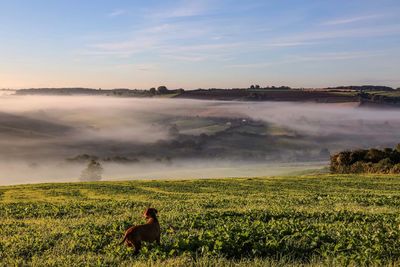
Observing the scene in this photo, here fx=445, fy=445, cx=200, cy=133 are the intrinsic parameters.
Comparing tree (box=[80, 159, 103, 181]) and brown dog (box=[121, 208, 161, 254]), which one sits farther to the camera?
tree (box=[80, 159, 103, 181])

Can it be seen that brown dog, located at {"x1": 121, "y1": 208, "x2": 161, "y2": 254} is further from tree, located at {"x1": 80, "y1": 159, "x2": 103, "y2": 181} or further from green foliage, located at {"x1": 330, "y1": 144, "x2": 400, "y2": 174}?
tree, located at {"x1": 80, "y1": 159, "x2": 103, "y2": 181}

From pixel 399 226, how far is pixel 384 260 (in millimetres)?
4879

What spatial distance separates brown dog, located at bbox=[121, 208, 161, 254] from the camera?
11852 millimetres

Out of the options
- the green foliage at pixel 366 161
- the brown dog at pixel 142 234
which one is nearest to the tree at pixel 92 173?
the green foliage at pixel 366 161

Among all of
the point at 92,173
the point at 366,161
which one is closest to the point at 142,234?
the point at 366,161

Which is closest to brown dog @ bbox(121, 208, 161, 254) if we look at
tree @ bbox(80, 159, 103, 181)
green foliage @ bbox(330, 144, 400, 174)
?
green foliage @ bbox(330, 144, 400, 174)

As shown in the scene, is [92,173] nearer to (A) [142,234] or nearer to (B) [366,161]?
(B) [366,161]

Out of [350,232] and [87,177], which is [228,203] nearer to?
[350,232]

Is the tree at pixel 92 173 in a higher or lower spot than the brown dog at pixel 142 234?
lower

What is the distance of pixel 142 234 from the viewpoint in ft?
39.2

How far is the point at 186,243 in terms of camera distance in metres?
12.7

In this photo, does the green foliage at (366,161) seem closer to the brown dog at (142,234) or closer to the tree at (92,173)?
the tree at (92,173)

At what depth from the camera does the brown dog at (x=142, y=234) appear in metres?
11.9

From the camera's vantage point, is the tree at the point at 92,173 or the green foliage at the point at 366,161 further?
the tree at the point at 92,173
